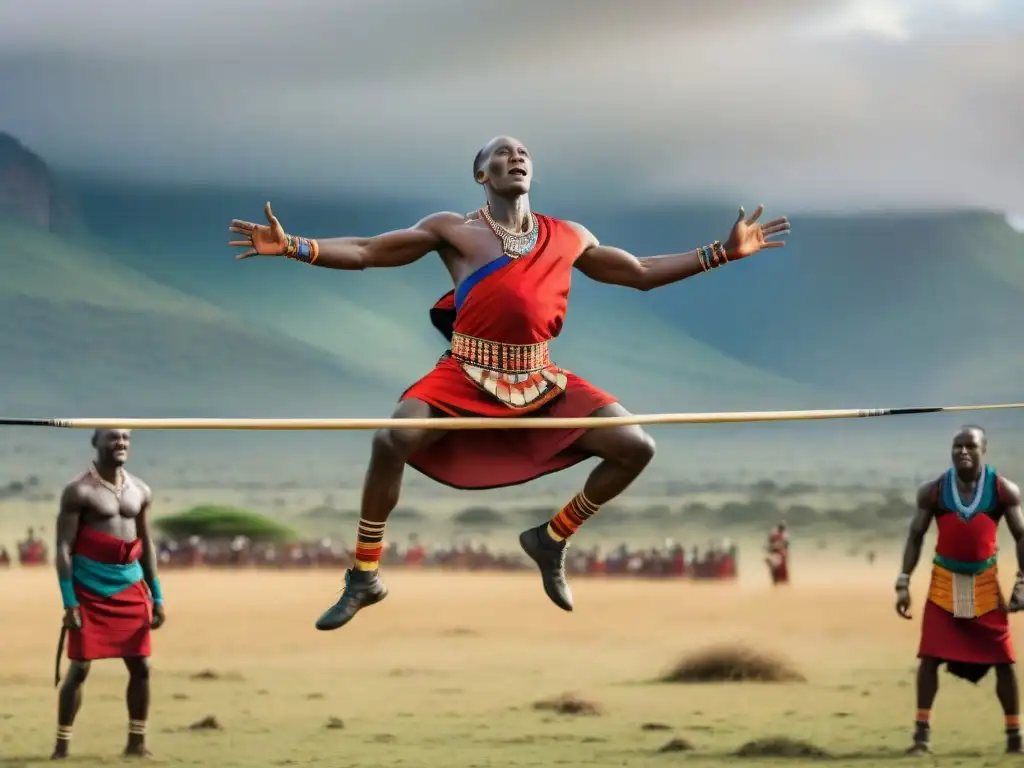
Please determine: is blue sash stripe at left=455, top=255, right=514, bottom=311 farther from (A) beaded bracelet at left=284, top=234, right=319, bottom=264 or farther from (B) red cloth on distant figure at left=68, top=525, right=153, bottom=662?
(B) red cloth on distant figure at left=68, top=525, right=153, bottom=662

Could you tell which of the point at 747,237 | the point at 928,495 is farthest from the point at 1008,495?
the point at 747,237

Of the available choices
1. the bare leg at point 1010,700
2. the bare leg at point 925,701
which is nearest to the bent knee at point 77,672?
the bare leg at point 925,701

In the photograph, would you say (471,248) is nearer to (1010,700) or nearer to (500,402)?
(500,402)

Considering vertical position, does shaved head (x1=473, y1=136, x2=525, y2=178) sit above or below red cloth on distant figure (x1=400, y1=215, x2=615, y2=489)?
Result: above

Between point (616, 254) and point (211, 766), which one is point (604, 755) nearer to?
point (211, 766)

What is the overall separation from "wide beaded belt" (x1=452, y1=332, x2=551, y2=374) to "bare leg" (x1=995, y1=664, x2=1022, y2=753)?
422cm

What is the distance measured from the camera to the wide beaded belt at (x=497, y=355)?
27.7ft

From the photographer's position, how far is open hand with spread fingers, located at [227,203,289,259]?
26.7ft

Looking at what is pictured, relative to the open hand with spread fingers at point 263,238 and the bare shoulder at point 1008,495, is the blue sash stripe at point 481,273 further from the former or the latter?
the bare shoulder at point 1008,495

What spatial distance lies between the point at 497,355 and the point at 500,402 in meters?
0.21

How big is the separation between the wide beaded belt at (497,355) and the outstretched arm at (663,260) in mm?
555

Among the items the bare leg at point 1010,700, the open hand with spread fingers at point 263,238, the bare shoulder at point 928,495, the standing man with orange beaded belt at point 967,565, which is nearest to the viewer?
the open hand with spread fingers at point 263,238

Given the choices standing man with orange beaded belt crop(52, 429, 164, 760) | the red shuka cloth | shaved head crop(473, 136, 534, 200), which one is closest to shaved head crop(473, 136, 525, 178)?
shaved head crop(473, 136, 534, 200)

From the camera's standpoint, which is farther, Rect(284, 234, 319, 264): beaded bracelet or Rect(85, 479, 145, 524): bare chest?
Rect(85, 479, 145, 524): bare chest
